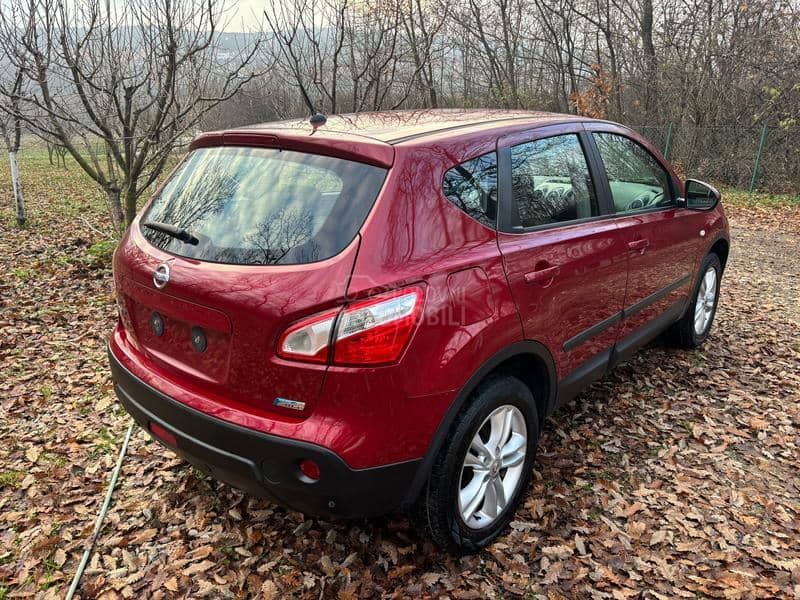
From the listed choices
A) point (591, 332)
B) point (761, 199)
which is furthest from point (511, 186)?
point (761, 199)

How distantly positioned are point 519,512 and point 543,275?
3.84 ft

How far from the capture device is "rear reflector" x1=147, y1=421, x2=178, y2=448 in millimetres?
2223

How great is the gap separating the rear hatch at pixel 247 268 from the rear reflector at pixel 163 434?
22cm

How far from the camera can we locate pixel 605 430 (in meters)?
3.50

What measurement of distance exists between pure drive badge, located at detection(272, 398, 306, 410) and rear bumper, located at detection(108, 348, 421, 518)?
0.11m

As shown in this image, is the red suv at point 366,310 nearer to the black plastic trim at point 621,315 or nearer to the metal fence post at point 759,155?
the black plastic trim at point 621,315

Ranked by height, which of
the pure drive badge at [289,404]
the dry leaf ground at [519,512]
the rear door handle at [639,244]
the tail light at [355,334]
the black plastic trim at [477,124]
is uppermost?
the black plastic trim at [477,124]

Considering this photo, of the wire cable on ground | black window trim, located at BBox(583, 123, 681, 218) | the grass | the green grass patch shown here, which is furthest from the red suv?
the grass

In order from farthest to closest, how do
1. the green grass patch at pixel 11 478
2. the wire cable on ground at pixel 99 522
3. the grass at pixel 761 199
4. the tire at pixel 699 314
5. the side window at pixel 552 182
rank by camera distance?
the grass at pixel 761 199 → the tire at pixel 699 314 → the green grass patch at pixel 11 478 → the side window at pixel 552 182 → the wire cable on ground at pixel 99 522

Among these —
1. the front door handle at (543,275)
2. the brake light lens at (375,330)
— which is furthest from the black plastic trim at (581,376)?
the brake light lens at (375,330)

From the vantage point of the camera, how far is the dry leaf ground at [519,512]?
2.37m

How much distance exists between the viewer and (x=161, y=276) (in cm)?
217

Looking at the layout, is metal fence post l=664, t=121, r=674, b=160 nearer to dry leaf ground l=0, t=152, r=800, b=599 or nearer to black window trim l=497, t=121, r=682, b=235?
dry leaf ground l=0, t=152, r=800, b=599

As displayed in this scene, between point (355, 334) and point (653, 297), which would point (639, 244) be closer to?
point (653, 297)
